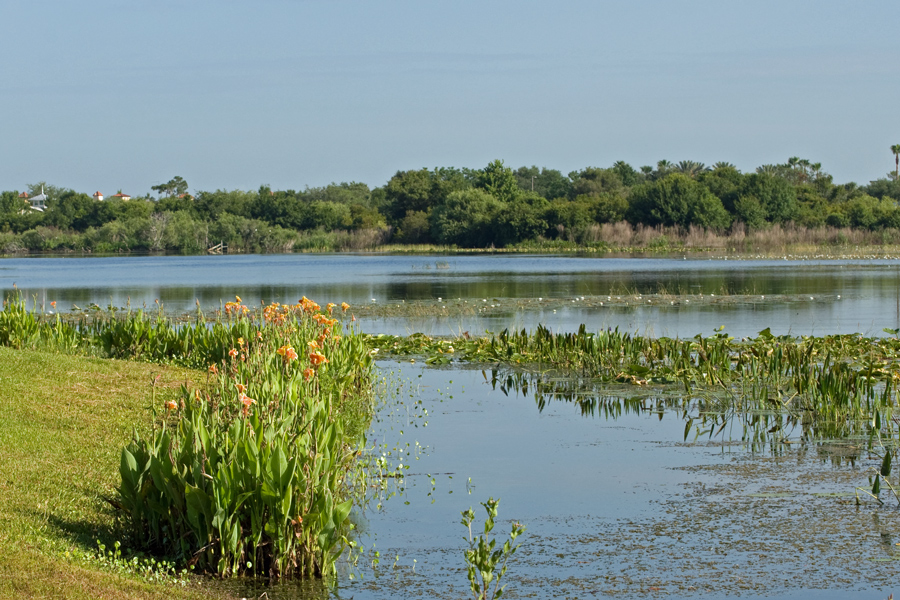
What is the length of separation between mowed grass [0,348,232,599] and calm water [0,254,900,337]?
3.18m

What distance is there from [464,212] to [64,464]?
9027 cm

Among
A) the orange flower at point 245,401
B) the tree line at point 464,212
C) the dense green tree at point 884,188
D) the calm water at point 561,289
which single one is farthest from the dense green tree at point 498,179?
the orange flower at point 245,401

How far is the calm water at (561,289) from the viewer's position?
80.7 ft

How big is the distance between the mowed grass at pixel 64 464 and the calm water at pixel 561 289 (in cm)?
318

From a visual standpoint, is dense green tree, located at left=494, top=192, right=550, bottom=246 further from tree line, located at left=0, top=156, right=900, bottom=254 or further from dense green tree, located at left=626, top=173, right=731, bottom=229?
dense green tree, located at left=626, top=173, right=731, bottom=229

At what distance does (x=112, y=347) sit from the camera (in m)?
15.7

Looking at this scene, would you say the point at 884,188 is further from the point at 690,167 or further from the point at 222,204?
the point at 222,204

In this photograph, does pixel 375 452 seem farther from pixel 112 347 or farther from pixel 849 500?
pixel 112 347

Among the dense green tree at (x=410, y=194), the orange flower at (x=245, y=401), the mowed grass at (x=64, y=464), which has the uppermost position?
the dense green tree at (x=410, y=194)

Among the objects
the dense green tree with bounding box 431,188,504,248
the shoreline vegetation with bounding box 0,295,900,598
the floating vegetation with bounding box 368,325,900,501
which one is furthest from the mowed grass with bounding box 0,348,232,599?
the dense green tree with bounding box 431,188,504,248

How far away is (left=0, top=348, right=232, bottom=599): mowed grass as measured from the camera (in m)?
5.80

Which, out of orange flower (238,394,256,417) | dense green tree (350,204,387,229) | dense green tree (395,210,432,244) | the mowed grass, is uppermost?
dense green tree (350,204,387,229)

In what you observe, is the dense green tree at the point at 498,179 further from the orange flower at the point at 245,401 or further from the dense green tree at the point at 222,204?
the orange flower at the point at 245,401

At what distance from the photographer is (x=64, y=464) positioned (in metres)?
8.54
